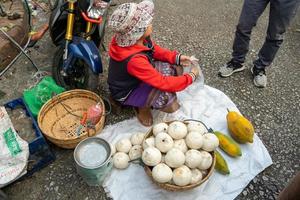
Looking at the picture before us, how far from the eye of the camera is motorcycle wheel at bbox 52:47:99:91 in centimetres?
291

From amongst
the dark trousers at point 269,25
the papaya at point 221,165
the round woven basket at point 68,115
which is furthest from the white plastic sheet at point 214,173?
the dark trousers at point 269,25

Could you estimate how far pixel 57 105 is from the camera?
Answer: 2857 mm

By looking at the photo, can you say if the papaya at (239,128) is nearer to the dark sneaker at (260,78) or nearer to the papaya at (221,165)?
the papaya at (221,165)

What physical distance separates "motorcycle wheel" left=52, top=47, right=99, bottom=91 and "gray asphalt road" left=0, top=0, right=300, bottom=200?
0.26 meters

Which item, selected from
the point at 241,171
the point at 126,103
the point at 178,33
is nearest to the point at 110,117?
the point at 126,103

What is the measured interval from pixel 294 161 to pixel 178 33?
2087mm

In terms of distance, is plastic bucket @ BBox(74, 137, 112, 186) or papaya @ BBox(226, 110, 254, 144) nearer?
plastic bucket @ BBox(74, 137, 112, 186)

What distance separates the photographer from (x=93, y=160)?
2.33 m

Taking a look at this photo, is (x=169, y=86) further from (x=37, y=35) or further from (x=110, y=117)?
(x=37, y=35)

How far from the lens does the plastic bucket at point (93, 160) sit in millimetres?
2256

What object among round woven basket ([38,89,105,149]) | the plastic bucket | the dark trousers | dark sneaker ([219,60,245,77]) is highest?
the dark trousers

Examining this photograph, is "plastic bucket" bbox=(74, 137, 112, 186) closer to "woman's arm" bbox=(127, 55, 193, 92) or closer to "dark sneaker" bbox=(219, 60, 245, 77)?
"woman's arm" bbox=(127, 55, 193, 92)

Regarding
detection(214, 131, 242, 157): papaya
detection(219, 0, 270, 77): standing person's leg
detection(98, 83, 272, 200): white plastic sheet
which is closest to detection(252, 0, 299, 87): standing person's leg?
detection(219, 0, 270, 77): standing person's leg

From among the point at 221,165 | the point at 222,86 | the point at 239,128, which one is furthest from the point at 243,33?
the point at 221,165
